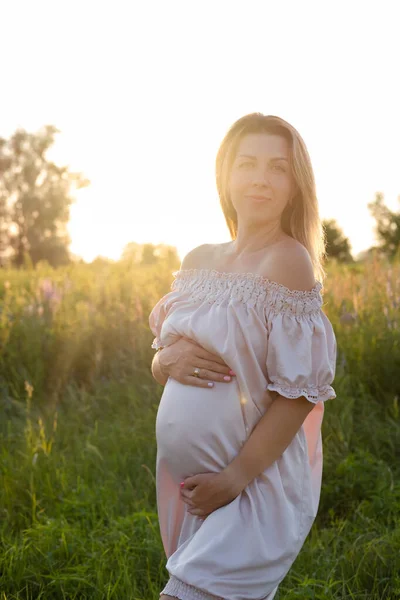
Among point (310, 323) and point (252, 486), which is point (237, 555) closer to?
point (252, 486)

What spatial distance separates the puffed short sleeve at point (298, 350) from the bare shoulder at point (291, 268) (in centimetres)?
4

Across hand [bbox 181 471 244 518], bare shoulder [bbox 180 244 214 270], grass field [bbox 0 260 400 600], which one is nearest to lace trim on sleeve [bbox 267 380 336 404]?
hand [bbox 181 471 244 518]

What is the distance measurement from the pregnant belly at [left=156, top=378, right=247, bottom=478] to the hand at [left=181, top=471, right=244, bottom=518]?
59 millimetres

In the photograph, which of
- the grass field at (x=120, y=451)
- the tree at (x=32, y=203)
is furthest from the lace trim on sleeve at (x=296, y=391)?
the tree at (x=32, y=203)

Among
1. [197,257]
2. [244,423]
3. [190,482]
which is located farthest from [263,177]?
[190,482]

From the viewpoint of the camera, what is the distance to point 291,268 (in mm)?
2188

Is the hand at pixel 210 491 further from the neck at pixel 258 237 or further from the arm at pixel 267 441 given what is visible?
the neck at pixel 258 237

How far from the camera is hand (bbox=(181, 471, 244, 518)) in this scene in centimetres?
208

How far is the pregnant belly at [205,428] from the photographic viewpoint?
214cm

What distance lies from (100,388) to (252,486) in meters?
3.86

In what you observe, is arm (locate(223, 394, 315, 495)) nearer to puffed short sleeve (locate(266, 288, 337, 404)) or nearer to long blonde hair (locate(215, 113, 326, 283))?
puffed short sleeve (locate(266, 288, 337, 404))

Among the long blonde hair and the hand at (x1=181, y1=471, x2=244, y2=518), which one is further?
the long blonde hair

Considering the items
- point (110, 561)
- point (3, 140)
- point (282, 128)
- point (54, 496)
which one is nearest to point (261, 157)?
point (282, 128)

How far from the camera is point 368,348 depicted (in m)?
5.62
